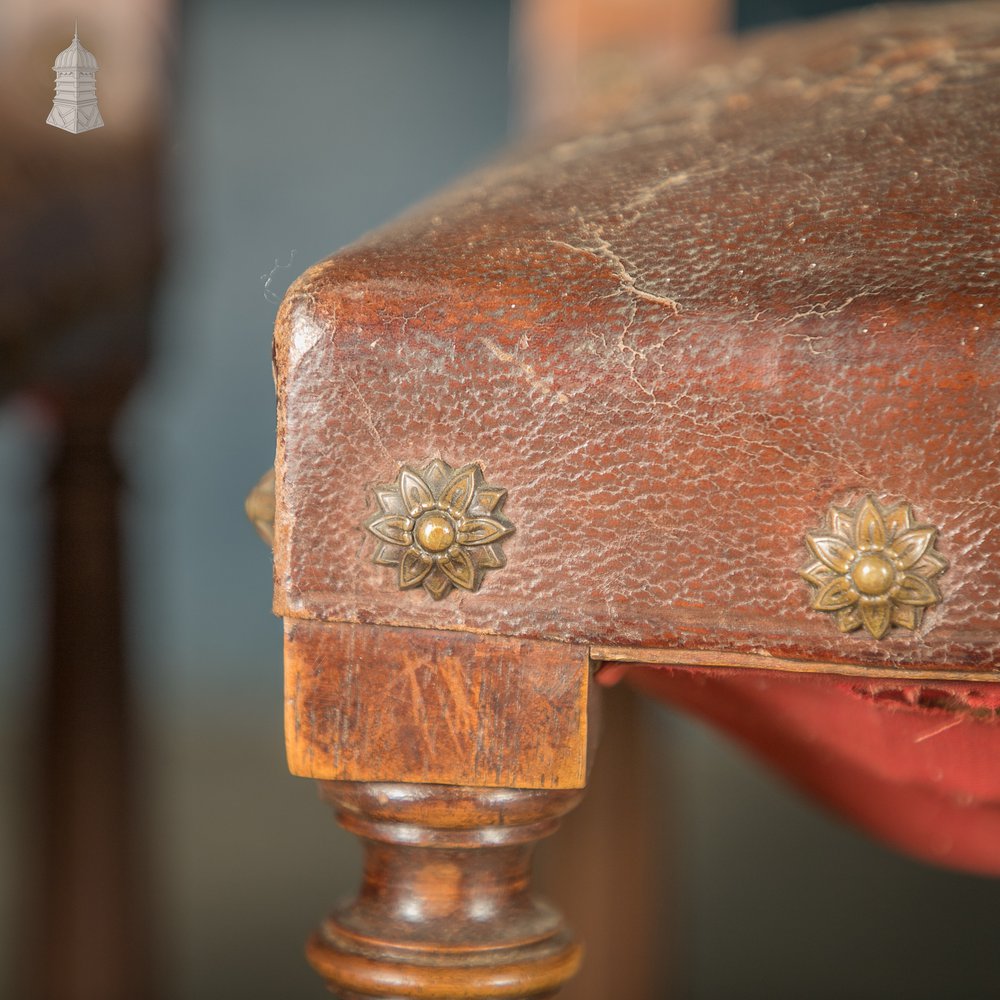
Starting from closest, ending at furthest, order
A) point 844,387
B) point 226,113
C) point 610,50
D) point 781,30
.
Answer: point 844,387
point 781,30
point 610,50
point 226,113

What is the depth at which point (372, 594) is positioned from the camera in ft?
1.11

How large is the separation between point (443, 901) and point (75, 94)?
0.77 ft

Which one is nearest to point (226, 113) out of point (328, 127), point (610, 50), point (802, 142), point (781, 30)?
point (328, 127)

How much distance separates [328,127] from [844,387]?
84.6 inches

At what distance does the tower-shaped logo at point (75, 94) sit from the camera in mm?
374

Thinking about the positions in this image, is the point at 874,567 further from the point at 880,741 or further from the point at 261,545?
the point at 261,545

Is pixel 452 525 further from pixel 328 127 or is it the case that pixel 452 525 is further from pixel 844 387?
pixel 328 127

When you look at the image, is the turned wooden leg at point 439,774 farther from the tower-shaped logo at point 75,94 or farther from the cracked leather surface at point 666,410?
the tower-shaped logo at point 75,94

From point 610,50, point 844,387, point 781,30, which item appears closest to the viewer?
point 844,387

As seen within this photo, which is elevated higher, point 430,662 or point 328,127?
point 328,127

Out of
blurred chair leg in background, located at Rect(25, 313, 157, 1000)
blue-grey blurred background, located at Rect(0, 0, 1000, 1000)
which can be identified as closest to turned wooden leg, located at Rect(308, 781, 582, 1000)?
blurred chair leg in background, located at Rect(25, 313, 157, 1000)

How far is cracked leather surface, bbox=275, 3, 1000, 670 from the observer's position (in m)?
0.32

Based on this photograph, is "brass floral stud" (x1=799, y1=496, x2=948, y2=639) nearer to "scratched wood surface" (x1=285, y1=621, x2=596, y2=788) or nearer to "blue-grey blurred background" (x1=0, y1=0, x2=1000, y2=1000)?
"scratched wood surface" (x1=285, y1=621, x2=596, y2=788)

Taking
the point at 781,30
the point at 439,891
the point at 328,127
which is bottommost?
the point at 439,891
